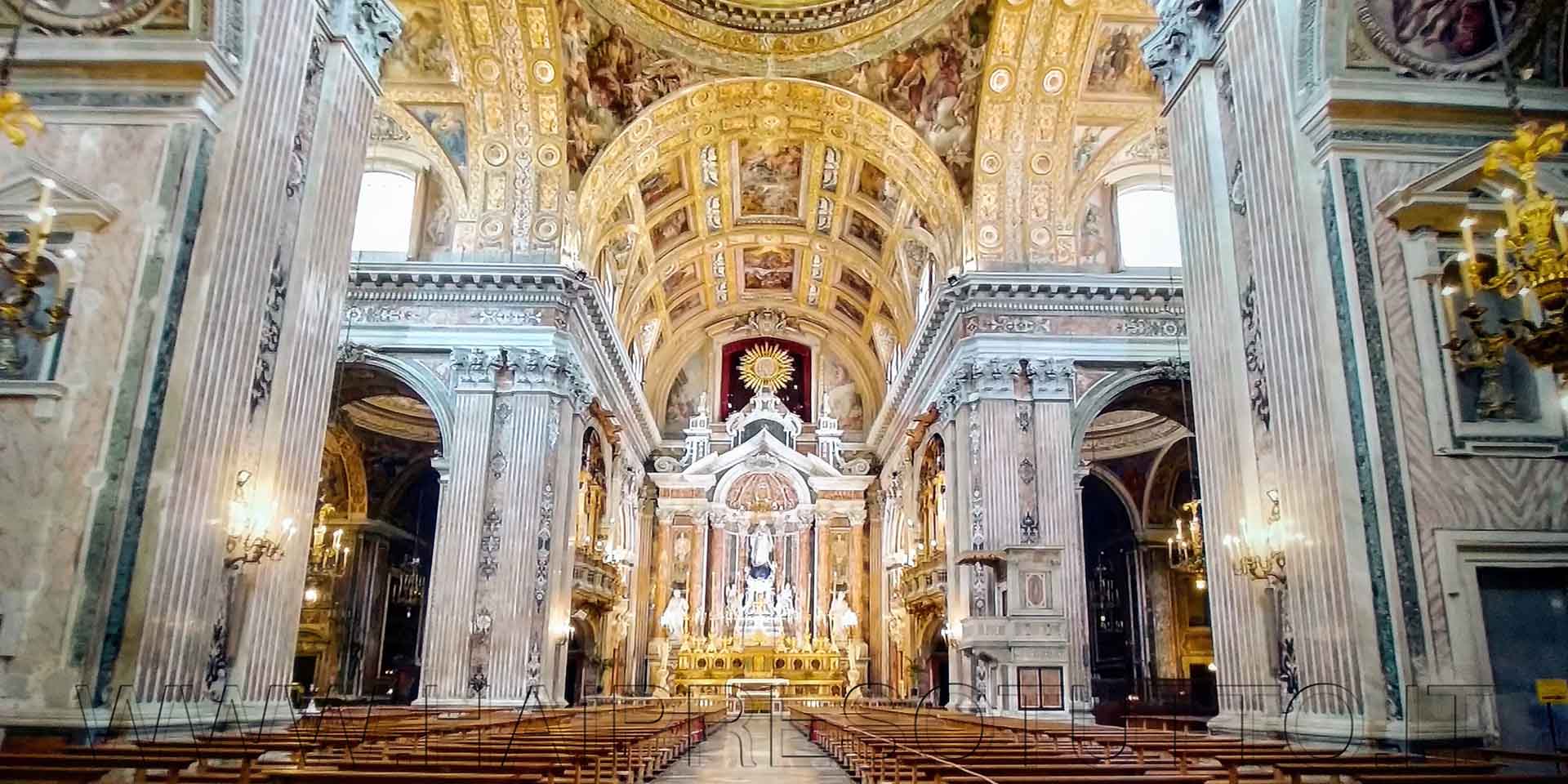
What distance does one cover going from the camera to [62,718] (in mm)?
6520

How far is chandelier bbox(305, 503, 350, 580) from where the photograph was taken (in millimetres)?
20625

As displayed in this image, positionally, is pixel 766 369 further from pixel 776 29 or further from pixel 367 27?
pixel 367 27

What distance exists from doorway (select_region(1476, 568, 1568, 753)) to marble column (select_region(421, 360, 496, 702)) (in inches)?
592

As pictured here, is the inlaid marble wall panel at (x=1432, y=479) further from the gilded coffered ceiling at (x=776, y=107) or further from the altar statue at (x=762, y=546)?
the altar statue at (x=762, y=546)

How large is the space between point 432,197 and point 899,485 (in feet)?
51.1

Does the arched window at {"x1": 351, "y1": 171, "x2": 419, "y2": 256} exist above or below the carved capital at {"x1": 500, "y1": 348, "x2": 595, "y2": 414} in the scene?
above

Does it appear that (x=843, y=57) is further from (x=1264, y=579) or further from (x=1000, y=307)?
(x=1264, y=579)

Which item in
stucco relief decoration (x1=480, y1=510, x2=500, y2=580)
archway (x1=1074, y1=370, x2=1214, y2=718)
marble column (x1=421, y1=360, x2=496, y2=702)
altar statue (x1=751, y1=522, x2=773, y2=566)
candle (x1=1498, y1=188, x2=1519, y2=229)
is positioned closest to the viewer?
candle (x1=1498, y1=188, x2=1519, y2=229)

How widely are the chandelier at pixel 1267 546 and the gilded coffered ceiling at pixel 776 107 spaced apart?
12664 millimetres

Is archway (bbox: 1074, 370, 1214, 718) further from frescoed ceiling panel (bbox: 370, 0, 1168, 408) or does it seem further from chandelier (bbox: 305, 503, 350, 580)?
chandelier (bbox: 305, 503, 350, 580)

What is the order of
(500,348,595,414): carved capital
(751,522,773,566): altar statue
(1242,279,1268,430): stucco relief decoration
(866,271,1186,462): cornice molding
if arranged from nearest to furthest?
(1242,279,1268,430): stucco relief decoration, (500,348,595,414): carved capital, (866,271,1186,462): cornice molding, (751,522,773,566): altar statue

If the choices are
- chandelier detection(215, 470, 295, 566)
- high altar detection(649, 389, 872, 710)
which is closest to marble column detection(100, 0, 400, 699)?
chandelier detection(215, 470, 295, 566)

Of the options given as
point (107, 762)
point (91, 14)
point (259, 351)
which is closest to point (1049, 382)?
point (259, 351)

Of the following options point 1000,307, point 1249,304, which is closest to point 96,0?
point 1249,304
